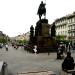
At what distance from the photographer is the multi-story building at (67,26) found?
91.9 metres

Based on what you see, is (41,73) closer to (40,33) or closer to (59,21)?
(40,33)

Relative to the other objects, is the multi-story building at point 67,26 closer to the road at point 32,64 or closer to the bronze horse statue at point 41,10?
the bronze horse statue at point 41,10

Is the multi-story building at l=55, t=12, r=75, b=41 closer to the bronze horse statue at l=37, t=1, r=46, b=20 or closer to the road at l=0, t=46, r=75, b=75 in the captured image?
the bronze horse statue at l=37, t=1, r=46, b=20

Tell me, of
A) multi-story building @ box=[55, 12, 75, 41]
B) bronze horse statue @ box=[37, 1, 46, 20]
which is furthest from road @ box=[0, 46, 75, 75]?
multi-story building @ box=[55, 12, 75, 41]

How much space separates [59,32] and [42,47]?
258 ft

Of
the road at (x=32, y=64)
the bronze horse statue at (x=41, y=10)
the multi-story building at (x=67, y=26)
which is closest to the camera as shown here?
the road at (x=32, y=64)

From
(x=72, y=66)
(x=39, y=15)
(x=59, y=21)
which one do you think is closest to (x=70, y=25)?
(x=59, y=21)

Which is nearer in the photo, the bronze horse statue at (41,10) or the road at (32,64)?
the road at (32,64)

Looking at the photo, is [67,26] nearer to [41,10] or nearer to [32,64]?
[41,10]

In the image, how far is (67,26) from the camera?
10100cm

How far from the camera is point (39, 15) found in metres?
42.1

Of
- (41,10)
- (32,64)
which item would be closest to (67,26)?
(41,10)

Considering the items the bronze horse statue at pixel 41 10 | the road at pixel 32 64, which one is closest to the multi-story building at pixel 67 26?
the bronze horse statue at pixel 41 10

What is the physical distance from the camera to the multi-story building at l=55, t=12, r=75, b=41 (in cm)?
9194
